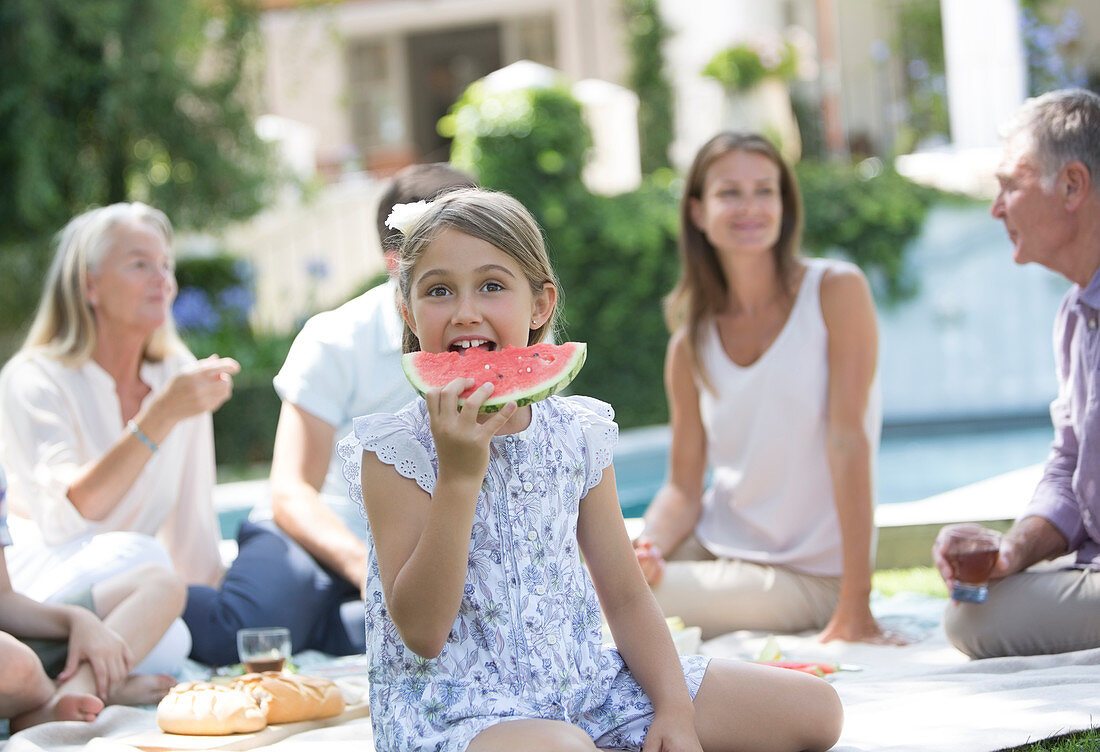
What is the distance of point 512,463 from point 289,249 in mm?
13557

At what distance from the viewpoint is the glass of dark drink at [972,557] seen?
3645mm

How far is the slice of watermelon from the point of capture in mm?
2410

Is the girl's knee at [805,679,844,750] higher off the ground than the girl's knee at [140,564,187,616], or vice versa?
the girl's knee at [140,564,187,616]

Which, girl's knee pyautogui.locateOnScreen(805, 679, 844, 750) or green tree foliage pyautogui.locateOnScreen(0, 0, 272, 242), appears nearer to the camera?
girl's knee pyautogui.locateOnScreen(805, 679, 844, 750)

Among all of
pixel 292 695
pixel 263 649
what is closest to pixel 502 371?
pixel 292 695

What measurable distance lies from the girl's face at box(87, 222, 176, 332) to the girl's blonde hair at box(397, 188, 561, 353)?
2106mm

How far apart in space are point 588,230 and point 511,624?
10313mm

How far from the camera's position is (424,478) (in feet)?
8.32

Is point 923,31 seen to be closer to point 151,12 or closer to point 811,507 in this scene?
point 151,12

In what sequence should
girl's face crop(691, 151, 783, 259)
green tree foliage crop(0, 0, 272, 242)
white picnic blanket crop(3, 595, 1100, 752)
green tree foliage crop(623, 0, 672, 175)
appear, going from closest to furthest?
white picnic blanket crop(3, 595, 1100, 752)
girl's face crop(691, 151, 783, 259)
green tree foliage crop(0, 0, 272, 242)
green tree foliage crop(623, 0, 672, 175)

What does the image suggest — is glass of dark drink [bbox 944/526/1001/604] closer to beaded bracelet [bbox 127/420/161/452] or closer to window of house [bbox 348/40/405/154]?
beaded bracelet [bbox 127/420/161/452]

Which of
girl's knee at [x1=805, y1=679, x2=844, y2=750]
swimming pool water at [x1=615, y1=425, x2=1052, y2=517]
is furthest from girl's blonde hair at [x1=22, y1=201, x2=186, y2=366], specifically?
swimming pool water at [x1=615, y1=425, x2=1052, y2=517]

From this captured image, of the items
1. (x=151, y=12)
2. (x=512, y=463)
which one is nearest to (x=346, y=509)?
(x=512, y=463)

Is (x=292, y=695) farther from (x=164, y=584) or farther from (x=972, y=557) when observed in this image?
(x=972, y=557)
